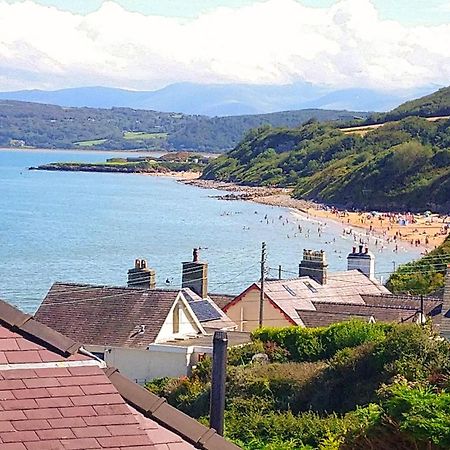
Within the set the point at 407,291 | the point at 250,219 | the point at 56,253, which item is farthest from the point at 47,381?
the point at 250,219

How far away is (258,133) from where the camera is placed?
608ft

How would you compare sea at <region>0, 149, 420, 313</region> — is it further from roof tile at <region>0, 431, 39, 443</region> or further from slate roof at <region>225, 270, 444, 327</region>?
roof tile at <region>0, 431, 39, 443</region>

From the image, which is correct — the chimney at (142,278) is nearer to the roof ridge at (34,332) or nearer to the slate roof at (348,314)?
the slate roof at (348,314)

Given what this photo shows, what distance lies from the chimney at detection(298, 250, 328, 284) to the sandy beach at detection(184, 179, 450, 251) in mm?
39037

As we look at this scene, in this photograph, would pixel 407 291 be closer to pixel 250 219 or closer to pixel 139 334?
pixel 139 334

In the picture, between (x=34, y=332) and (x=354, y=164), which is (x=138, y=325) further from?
(x=354, y=164)

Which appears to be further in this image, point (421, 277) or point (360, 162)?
point (360, 162)

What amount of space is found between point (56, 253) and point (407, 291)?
31.8 metres

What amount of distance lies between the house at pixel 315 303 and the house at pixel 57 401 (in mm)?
20083

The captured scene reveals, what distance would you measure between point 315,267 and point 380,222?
61975 mm

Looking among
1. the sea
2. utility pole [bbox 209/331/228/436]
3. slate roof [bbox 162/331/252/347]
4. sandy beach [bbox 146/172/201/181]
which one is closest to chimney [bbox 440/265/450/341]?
slate roof [bbox 162/331/252/347]

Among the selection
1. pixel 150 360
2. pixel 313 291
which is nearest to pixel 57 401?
pixel 150 360

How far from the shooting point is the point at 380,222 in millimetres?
88688

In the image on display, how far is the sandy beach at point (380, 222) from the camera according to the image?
243 feet
